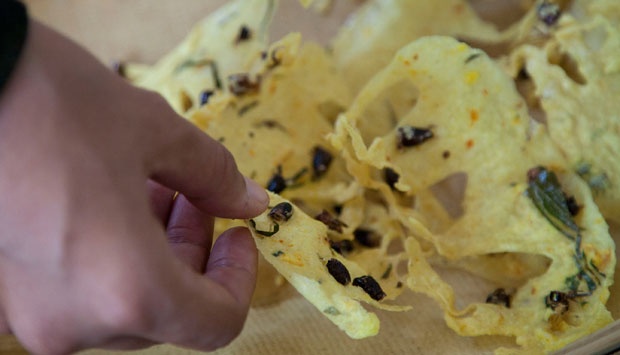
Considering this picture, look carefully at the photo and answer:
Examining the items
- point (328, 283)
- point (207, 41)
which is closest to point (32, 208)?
point (328, 283)

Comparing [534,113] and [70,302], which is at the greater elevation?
[70,302]

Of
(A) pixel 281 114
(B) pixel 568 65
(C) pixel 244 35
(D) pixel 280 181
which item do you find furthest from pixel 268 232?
(B) pixel 568 65

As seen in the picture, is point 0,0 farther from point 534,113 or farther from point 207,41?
point 534,113

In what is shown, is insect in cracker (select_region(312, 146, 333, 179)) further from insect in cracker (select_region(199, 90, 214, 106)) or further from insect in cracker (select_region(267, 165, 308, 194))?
insect in cracker (select_region(199, 90, 214, 106))

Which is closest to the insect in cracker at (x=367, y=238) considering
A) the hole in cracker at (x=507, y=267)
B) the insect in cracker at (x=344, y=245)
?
the insect in cracker at (x=344, y=245)

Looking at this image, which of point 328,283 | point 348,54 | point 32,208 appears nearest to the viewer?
point 32,208

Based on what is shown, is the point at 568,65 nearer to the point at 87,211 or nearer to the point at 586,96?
the point at 586,96
